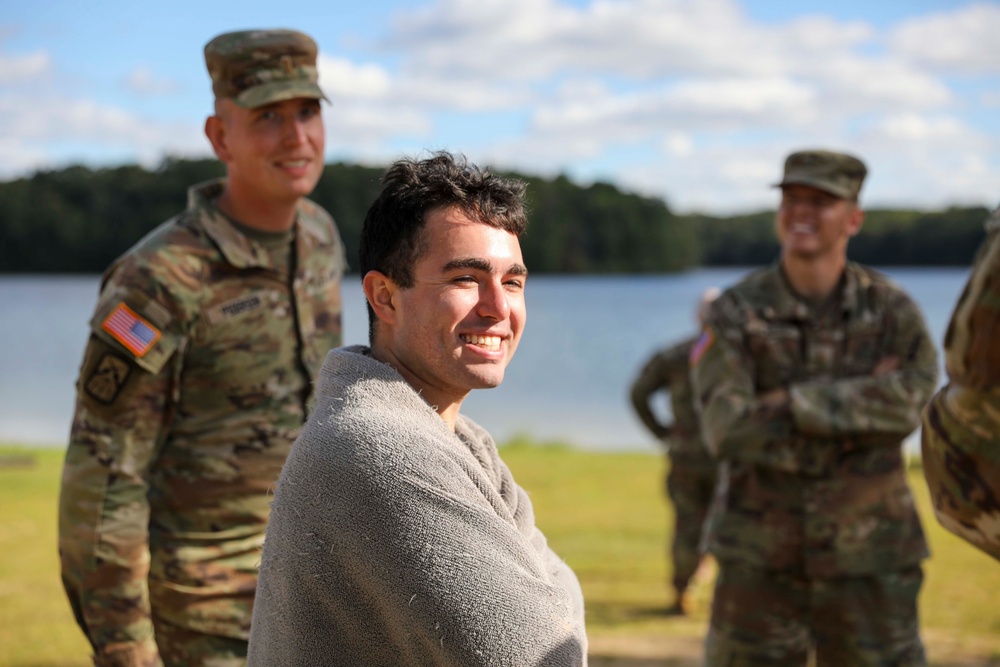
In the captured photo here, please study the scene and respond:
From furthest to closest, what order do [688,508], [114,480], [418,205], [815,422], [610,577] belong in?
[610,577] → [688,508] → [815,422] → [114,480] → [418,205]

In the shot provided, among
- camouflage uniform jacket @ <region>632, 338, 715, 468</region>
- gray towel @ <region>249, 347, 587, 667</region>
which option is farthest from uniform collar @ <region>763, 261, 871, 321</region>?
camouflage uniform jacket @ <region>632, 338, 715, 468</region>

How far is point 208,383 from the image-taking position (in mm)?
3520

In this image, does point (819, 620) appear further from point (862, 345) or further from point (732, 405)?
point (862, 345)

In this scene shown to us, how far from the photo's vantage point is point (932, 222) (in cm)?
2369

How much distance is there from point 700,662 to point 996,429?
15.1 feet

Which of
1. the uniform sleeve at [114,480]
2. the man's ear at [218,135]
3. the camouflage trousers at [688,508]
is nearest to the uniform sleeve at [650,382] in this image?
the camouflage trousers at [688,508]

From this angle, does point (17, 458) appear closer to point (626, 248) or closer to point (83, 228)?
point (83, 228)

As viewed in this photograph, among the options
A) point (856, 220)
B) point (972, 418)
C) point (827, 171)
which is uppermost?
point (827, 171)

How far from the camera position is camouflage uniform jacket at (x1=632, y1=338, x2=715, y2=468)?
7863 mm

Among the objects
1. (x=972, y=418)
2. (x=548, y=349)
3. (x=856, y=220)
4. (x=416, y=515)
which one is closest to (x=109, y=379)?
(x=416, y=515)

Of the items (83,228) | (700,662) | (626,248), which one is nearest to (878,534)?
(700,662)

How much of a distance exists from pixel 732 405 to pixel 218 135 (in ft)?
7.01

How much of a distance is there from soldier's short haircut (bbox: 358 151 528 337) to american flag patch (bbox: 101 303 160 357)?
1.20 metres

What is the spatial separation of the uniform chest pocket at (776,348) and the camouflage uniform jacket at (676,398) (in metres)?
3.25
